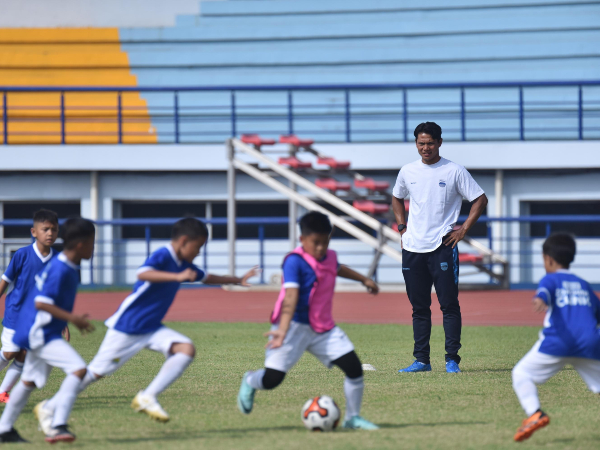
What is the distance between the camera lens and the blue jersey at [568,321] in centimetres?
418

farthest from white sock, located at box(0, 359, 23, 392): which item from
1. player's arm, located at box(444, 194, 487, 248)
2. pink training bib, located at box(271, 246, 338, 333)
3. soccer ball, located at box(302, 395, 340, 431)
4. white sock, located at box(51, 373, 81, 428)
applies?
player's arm, located at box(444, 194, 487, 248)

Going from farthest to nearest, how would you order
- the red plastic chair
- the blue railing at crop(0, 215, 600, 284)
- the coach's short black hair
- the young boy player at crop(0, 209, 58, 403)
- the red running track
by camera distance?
the blue railing at crop(0, 215, 600, 284), the red plastic chair, the red running track, the coach's short black hair, the young boy player at crop(0, 209, 58, 403)

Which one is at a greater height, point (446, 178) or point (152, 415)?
point (446, 178)

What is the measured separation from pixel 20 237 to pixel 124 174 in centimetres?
265

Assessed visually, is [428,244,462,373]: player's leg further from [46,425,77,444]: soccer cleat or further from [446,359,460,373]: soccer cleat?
[46,425,77,444]: soccer cleat

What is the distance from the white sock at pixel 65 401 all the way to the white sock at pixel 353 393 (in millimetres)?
1358

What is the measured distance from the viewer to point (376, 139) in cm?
1762

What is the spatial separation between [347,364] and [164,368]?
0.94 meters

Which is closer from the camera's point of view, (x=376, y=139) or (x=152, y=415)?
(x=152, y=415)

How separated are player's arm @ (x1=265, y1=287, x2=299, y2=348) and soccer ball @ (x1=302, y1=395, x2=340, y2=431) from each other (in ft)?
1.25

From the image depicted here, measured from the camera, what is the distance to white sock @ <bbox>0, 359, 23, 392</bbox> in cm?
517

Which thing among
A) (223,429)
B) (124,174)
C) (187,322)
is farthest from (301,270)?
(124,174)

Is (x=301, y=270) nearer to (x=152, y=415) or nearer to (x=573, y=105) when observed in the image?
(x=152, y=415)

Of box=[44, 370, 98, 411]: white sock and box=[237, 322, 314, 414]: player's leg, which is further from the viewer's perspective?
box=[237, 322, 314, 414]: player's leg
